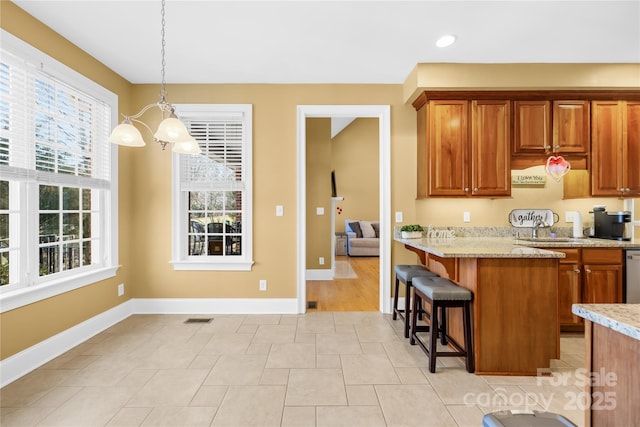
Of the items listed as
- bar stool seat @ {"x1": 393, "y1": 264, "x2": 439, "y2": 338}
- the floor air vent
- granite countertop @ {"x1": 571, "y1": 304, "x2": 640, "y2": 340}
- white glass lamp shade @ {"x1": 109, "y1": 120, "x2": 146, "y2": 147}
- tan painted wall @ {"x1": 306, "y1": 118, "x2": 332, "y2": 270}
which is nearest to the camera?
granite countertop @ {"x1": 571, "y1": 304, "x2": 640, "y2": 340}

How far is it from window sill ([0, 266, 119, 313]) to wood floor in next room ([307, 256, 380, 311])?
7.68ft

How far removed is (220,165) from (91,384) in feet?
7.83

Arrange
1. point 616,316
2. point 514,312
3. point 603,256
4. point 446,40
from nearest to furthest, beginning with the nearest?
point 616,316
point 514,312
point 446,40
point 603,256

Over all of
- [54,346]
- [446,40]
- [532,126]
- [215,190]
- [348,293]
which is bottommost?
[348,293]

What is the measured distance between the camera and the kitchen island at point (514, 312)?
7.64 feet

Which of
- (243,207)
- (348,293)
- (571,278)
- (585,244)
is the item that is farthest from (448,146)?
(348,293)

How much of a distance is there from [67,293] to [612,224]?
17.6ft

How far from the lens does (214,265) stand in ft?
12.1

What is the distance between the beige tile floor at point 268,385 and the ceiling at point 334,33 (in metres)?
2.75

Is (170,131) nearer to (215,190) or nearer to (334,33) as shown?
(334,33)

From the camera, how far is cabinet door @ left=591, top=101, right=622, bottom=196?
332 cm

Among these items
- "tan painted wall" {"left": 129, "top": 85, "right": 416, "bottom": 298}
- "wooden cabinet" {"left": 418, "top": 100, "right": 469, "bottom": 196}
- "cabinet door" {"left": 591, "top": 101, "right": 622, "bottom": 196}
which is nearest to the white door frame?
"tan painted wall" {"left": 129, "top": 85, "right": 416, "bottom": 298}

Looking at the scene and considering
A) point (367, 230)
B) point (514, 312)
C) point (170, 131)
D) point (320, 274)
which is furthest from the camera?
point (367, 230)

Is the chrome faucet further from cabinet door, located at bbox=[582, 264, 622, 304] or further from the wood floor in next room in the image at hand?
the wood floor in next room
